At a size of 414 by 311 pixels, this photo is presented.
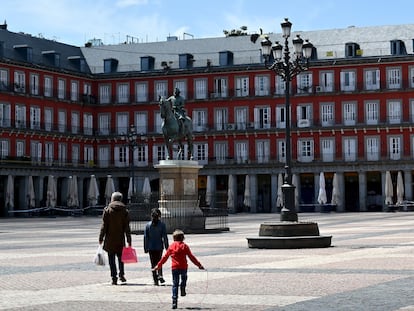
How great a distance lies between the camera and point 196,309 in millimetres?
13922

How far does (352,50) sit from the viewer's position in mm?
90125

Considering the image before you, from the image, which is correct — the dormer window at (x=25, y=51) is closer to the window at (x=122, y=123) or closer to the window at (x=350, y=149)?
the window at (x=122, y=123)

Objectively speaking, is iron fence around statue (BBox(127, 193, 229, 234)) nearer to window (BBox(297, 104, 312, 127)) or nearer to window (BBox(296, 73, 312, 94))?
window (BBox(297, 104, 312, 127))

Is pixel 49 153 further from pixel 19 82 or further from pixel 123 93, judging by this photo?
pixel 123 93

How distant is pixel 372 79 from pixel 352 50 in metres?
3.66

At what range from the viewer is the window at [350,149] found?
3511 inches

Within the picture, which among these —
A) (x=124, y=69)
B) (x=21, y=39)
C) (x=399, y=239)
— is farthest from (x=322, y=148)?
(x=399, y=239)

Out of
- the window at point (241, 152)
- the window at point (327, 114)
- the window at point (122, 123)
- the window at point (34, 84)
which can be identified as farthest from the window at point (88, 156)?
the window at point (327, 114)

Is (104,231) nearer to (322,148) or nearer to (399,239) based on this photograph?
(399,239)

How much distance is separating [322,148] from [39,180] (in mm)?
27991

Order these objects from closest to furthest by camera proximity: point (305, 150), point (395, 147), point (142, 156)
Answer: point (395, 147)
point (305, 150)
point (142, 156)

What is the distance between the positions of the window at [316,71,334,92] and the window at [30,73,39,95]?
27849 mm

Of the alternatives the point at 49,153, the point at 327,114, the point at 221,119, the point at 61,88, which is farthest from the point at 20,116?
the point at 327,114

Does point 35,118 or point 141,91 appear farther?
point 141,91
